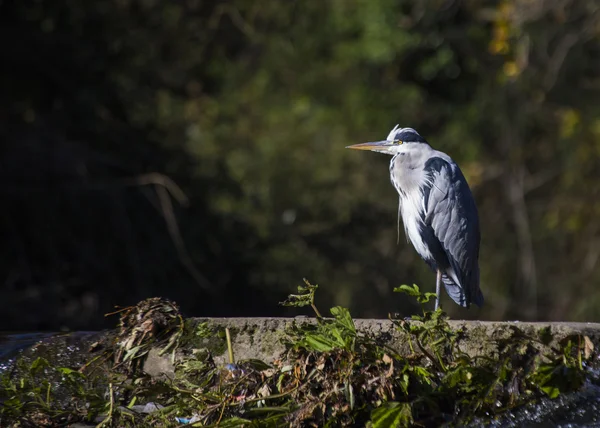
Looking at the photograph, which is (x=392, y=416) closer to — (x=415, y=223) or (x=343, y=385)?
(x=343, y=385)

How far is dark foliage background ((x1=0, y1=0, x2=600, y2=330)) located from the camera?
23.2ft

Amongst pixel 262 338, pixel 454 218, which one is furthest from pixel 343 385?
pixel 454 218

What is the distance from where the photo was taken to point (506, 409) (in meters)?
2.88

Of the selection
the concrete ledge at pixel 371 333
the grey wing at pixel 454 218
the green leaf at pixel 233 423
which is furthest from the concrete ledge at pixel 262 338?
the grey wing at pixel 454 218

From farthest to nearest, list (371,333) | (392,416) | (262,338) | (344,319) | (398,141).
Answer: (398,141), (262,338), (371,333), (344,319), (392,416)

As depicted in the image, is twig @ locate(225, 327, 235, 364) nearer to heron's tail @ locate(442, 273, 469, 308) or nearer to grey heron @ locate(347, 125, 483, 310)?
grey heron @ locate(347, 125, 483, 310)

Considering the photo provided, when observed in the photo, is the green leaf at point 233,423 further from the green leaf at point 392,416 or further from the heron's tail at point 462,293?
the heron's tail at point 462,293

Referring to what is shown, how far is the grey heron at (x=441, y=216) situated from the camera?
4.86m

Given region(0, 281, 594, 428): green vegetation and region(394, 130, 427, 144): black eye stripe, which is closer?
region(0, 281, 594, 428): green vegetation

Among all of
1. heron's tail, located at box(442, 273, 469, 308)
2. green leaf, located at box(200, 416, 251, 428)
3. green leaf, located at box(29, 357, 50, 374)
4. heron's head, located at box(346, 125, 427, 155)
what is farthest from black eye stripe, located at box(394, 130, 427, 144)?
green leaf, located at box(200, 416, 251, 428)

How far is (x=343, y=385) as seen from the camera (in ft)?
9.23

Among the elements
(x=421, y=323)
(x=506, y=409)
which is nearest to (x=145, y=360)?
(x=421, y=323)

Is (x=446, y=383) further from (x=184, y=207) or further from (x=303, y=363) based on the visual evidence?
(x=184, y=207)

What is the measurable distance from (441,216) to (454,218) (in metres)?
0.07
